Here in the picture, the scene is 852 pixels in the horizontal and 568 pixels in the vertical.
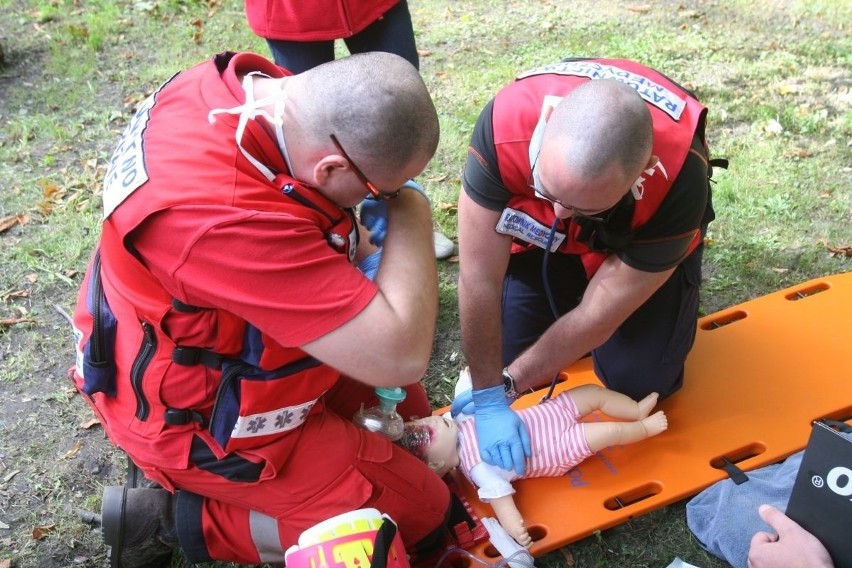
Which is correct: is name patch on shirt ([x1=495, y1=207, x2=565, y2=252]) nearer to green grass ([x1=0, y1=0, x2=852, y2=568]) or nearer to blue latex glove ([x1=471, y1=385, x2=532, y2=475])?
blue latex glove ([x1=471, y1=385, x2=532, y2=475])

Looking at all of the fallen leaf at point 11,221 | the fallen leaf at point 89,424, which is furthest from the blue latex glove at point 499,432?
the fallen leaf at point 11,221

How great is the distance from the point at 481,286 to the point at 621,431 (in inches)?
30.1

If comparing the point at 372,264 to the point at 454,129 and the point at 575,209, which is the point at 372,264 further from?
the point at 454,129

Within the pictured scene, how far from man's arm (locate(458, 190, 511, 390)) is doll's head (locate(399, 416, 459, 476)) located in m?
0.21

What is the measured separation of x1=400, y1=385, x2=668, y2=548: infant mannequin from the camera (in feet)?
8.73

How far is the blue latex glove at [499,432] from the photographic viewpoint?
2631mm

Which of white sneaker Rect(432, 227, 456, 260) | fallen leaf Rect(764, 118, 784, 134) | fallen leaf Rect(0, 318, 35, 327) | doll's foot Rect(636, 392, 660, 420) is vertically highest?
fallen leaf Rect(764, 118, 784, 134)

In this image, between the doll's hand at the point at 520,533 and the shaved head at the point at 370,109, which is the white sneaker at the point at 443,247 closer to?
the doll's hand at the point at 520,533

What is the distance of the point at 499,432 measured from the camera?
8.72 ft

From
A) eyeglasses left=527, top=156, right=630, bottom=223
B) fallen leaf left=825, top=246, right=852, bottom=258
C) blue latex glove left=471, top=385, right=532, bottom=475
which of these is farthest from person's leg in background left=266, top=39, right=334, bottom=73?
fallen leaf left=825, top=246, right=852, bottom=258

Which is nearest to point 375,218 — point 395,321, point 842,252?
point 395,321

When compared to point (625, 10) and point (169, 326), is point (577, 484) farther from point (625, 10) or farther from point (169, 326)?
point (625, 10)

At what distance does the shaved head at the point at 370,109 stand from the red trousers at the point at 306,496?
96cm

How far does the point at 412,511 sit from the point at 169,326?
1.00 m
